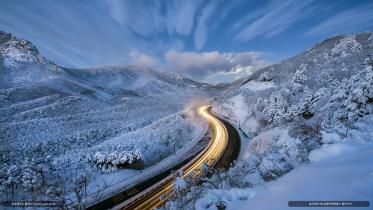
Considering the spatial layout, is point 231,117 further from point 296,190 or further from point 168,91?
point 168,91

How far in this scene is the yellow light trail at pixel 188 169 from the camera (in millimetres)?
15984

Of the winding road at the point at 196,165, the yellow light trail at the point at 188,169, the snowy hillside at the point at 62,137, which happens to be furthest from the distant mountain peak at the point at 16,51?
the winding road at the point at 196,165

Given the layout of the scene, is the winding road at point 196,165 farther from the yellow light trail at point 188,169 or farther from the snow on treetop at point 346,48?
the snow on treetop at point 346,48

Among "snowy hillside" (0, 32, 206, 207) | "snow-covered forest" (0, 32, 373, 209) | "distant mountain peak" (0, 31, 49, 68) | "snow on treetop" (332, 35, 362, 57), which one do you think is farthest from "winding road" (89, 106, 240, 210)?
"distant mountain peak" (0, 31, 49, 68)

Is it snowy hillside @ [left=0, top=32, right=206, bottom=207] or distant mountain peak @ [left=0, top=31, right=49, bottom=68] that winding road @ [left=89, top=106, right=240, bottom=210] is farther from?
distant mountain peak @ [left=0, top=31, right=49, bottom=68]

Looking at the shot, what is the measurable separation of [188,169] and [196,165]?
1.36 m

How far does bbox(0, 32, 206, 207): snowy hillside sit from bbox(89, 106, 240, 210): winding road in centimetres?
369

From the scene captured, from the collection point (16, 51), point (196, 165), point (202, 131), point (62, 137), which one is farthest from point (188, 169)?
point (16, 51)

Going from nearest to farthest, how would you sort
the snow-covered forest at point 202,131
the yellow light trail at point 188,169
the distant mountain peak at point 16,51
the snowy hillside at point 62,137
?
the snow-covered forest at point 202,131
the yellow light trail at point 188,169
the snowy hillside at point 62,137
the distant mountain peak at point 16,51

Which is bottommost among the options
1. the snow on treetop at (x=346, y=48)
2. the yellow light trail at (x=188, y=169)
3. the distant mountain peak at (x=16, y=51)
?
the yellow light trail at (x=188, y=169)

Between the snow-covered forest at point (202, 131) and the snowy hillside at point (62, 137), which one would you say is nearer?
the snow-covered forest at point (202, 131)

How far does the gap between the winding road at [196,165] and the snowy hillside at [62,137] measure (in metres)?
3.69

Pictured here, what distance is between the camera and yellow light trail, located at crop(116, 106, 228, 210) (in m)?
16.0

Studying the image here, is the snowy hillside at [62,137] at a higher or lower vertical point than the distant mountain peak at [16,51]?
lower
